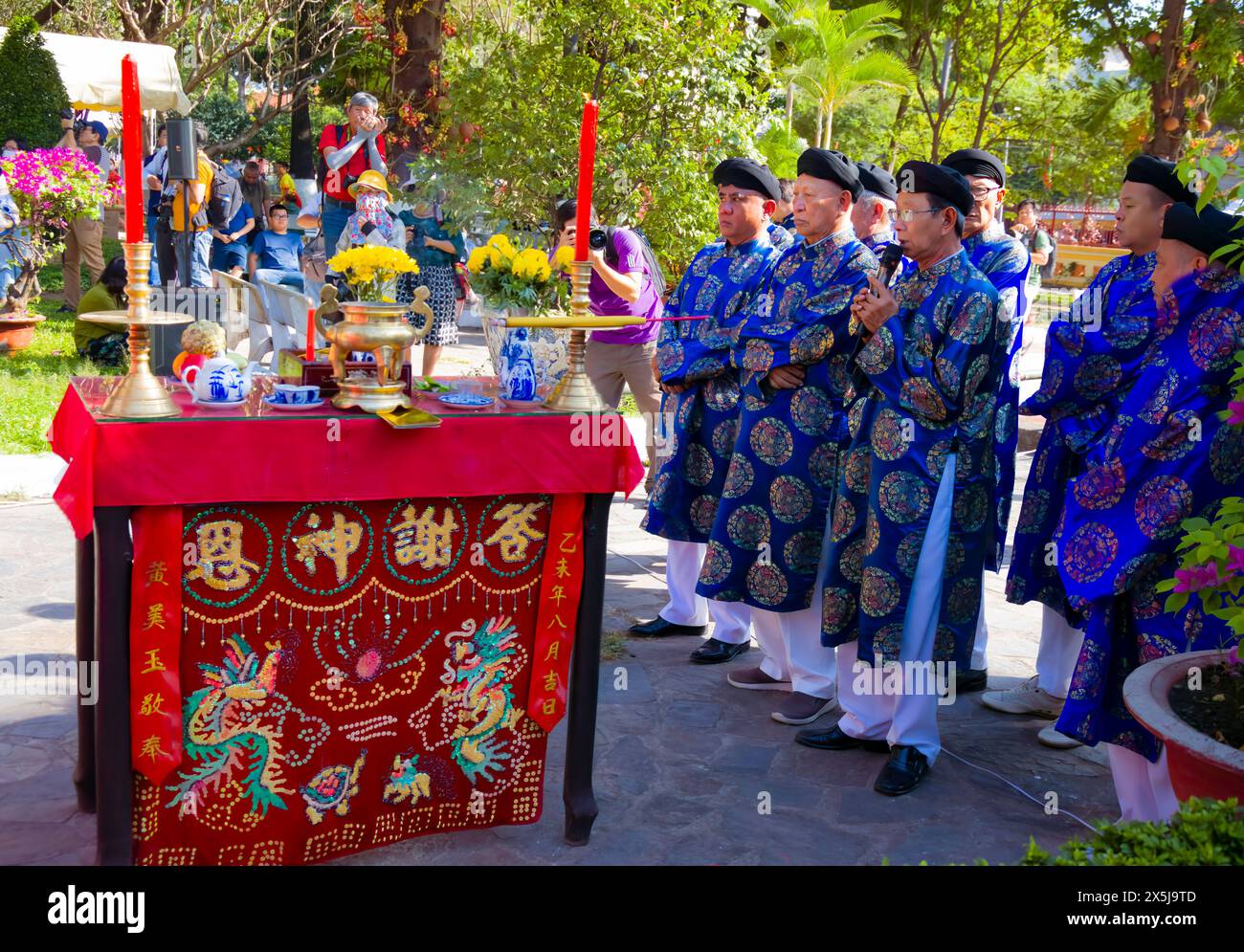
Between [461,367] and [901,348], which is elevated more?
[901,348]

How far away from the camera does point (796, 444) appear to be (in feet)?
14.7

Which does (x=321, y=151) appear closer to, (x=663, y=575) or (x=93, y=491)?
(x=663, y=575)

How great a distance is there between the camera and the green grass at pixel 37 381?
777 centimetres

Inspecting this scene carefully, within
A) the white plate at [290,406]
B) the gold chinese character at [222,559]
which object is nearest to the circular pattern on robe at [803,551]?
the white plate at [290,406]

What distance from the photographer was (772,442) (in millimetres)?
4543

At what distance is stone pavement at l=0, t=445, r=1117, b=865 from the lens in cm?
349

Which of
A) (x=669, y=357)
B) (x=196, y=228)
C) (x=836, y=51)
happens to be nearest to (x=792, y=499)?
(x=669, y=357)

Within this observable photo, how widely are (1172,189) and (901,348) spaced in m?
1.13

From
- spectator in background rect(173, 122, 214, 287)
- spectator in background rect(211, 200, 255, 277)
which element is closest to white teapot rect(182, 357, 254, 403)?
spectator in background rect(173, 122, 214, 287)

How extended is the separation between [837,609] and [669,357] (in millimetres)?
1376

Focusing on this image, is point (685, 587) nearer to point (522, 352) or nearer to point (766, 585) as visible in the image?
point (766, 585)

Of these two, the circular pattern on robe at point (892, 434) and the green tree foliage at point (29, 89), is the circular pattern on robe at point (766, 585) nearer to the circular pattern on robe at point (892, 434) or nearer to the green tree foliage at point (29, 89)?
the circular pattern on robe at point (892, 434)

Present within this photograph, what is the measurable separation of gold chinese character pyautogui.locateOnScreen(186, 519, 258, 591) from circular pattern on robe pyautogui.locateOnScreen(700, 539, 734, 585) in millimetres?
2093

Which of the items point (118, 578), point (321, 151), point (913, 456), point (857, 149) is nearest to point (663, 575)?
point (913, 456)
